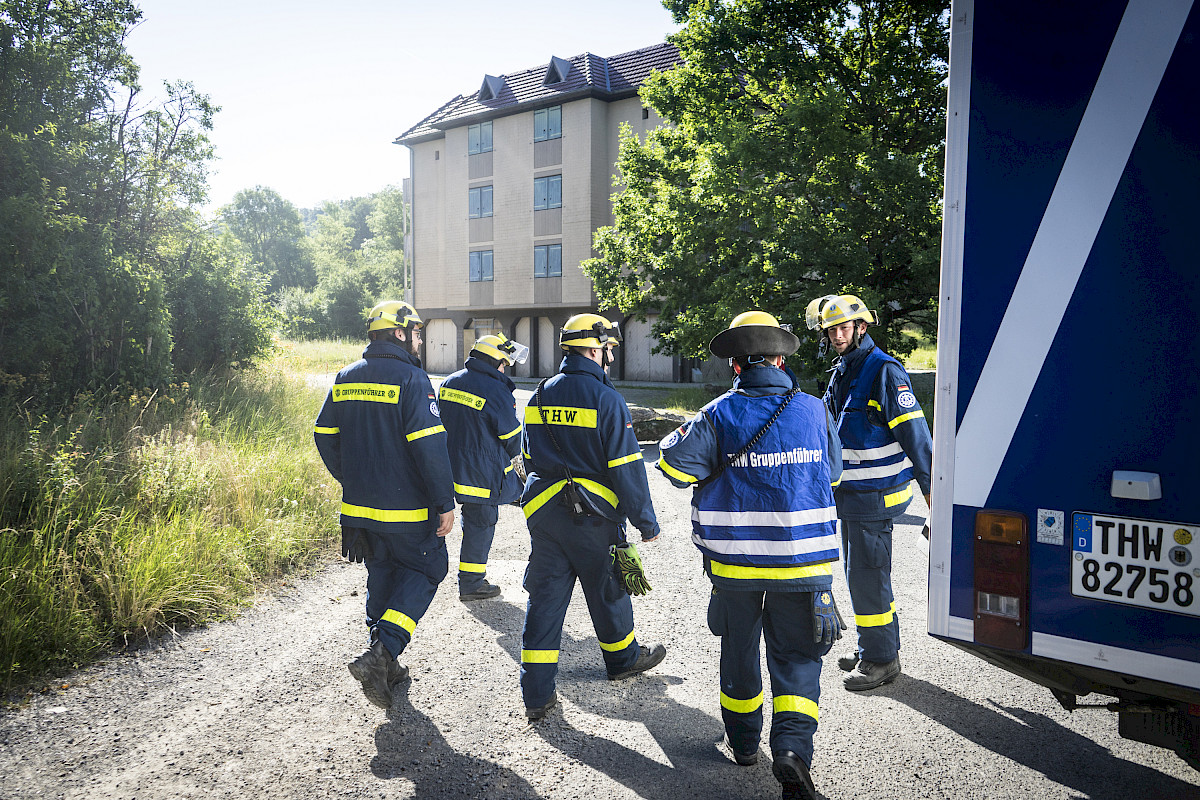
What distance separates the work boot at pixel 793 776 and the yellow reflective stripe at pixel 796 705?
18cm

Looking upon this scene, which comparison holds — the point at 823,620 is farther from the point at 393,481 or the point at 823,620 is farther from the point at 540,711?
the point at 393,481

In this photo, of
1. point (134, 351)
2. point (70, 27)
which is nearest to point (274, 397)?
point (134, 351)

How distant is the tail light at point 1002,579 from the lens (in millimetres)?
2496

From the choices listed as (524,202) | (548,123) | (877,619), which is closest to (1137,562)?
(877,619)

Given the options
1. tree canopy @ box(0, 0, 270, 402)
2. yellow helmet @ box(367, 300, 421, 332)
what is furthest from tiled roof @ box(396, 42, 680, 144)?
yellow helmet @ box(367, 300, 421, 332)

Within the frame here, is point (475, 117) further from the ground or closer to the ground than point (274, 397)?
further from the ground

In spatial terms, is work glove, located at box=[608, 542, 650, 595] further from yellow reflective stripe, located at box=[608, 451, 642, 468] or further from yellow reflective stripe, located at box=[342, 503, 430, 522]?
yellow reflective stripe, located at box=[342, 503, 430, 522]

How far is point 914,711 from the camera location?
12.8 ft

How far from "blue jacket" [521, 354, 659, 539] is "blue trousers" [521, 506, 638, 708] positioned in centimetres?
11

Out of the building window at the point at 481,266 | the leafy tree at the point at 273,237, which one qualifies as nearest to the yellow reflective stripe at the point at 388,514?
the building window at the point at 481,266

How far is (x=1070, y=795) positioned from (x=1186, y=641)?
1.28 metres

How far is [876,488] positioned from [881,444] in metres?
0.25

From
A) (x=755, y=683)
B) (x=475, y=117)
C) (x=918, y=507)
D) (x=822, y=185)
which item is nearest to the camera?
(x=755, y=683)

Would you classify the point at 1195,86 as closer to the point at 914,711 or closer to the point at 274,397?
the point at 914,711
